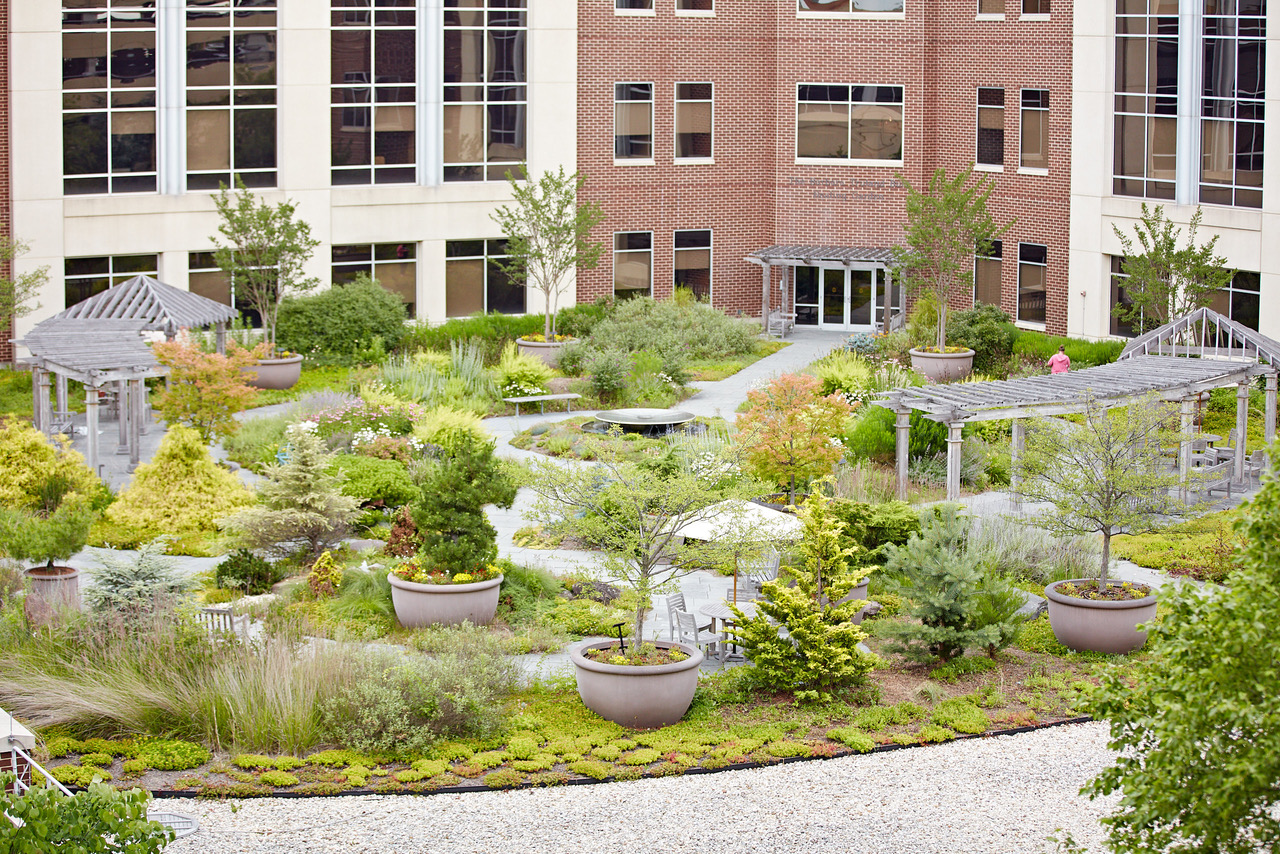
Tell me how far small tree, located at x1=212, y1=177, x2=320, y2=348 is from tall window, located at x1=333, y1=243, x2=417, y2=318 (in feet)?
8.27

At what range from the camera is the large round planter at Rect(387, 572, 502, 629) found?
16.7 metres

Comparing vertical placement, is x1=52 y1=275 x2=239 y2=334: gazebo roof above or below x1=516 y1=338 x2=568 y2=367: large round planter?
above

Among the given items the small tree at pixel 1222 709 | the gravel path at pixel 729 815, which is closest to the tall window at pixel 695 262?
the gravel path at pixel 729 815

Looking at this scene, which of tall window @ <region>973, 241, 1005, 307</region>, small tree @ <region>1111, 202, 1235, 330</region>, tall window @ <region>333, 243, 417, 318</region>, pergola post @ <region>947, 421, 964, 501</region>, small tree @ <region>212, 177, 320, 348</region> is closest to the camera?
pergola post @ <region>947, 421, 964, 501</region>

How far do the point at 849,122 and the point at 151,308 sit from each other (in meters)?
18.1

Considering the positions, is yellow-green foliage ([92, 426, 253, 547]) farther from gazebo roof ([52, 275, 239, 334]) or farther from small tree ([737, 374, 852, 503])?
small tree ([737, 374, 852, 503])

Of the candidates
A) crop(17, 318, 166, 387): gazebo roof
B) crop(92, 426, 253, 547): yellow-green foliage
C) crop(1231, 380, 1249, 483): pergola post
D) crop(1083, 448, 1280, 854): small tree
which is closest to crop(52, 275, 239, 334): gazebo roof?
crop(17, 318, 166, 387): gazebo roof

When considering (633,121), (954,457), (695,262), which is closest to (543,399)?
(954,457)

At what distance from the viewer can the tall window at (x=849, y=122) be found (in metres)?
38.7

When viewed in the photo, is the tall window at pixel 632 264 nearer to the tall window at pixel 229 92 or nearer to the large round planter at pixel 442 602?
the tall window at pixel 229 92

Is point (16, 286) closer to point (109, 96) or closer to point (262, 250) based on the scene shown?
point (262, 250)

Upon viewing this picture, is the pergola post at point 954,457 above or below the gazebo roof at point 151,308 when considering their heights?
below

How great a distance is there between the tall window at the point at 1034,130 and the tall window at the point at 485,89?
11.6 m

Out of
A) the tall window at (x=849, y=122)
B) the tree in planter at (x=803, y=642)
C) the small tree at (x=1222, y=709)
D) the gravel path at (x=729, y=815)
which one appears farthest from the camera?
the tall window at (x=849, y=122)
